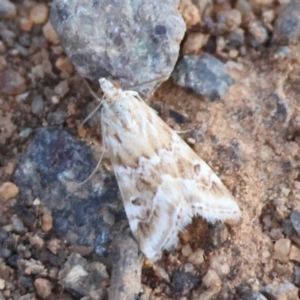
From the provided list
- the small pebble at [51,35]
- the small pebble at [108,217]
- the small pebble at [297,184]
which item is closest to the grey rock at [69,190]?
the small pebble at [108,217]

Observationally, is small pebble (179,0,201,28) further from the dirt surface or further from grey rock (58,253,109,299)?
grey rock (58,253,109,299)

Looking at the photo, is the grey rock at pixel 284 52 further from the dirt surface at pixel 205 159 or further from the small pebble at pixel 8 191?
the small pebble at pixel 8 191

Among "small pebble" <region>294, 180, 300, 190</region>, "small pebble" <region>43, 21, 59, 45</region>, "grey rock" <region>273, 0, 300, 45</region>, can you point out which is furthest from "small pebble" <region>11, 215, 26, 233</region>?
"grey rock" <region>273, 0, 300, 45</region>

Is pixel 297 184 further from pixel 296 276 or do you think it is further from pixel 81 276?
pixel 81 276

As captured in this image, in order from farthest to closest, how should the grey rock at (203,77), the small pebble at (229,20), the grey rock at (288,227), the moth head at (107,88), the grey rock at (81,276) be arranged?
the small pebble at (229,20) → the grey rock at (203,77) → the moth head at (107,88) → the grey rock at (288,227) → the grey rock at (81,276)

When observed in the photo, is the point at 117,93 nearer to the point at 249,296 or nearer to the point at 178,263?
the point at 178,263
